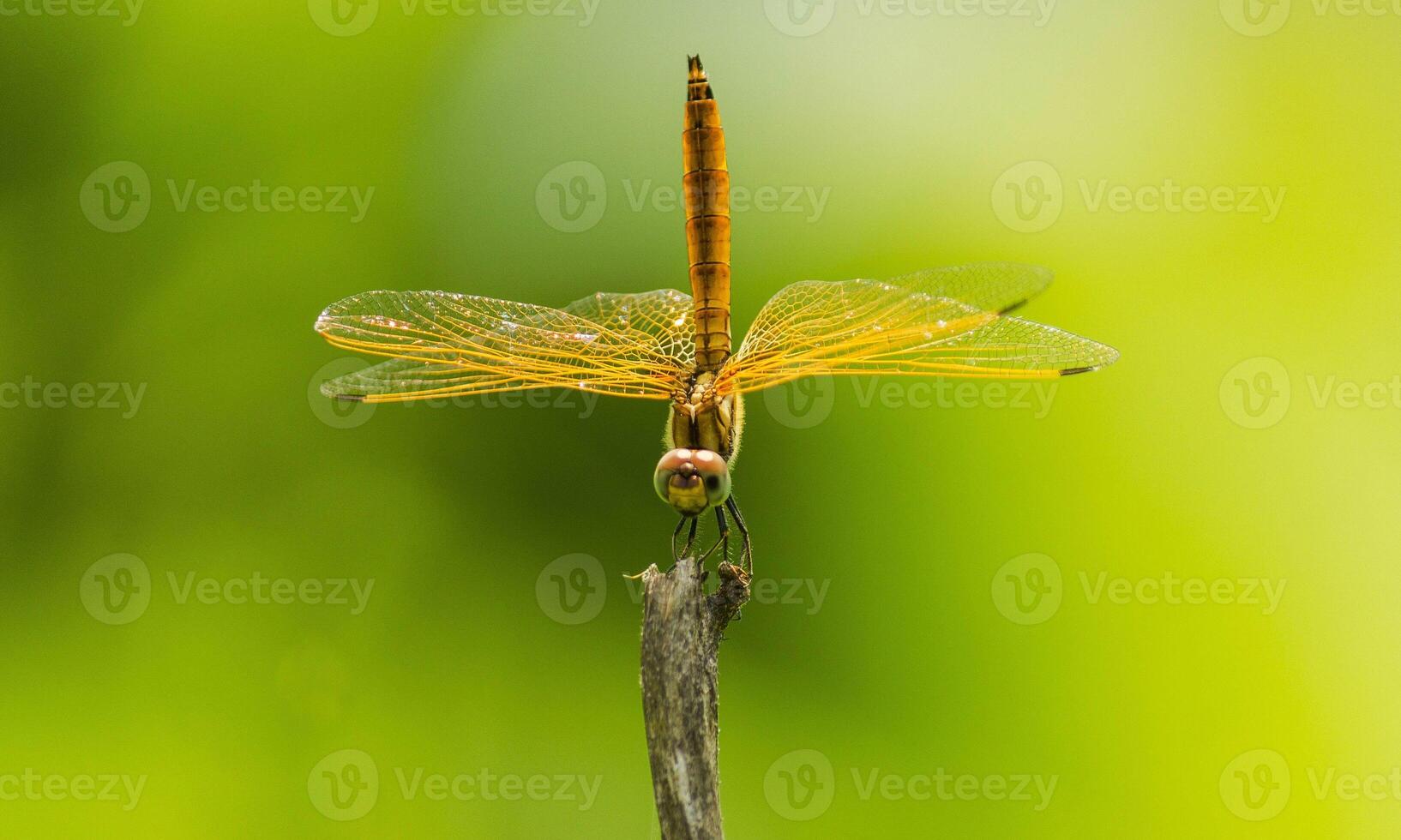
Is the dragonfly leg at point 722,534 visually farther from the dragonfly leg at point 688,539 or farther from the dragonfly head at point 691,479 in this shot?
the dragonfly head at point 691,479

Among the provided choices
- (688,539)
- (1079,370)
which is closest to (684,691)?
(688,539)

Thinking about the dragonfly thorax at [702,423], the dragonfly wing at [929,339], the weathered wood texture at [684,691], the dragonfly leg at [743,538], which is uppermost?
the dragonfly wing at [929,339]

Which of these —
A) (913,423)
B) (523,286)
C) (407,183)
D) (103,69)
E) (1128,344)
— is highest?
(103,69)

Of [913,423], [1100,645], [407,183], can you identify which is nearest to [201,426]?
[407,183]

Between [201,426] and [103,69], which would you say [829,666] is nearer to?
[201,426]

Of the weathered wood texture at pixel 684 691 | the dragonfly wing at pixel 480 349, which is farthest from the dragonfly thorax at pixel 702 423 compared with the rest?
the weathered wood texture at pixel 684 691

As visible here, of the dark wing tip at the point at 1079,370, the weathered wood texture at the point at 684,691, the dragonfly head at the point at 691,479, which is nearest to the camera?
the weathered wood texture at the point at 684,691

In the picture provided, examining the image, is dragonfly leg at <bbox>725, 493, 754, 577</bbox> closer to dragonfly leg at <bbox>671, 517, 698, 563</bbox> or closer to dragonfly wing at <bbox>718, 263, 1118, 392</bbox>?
dragonfly leg at <bbox>671, 517, 698, 563</bbox>
